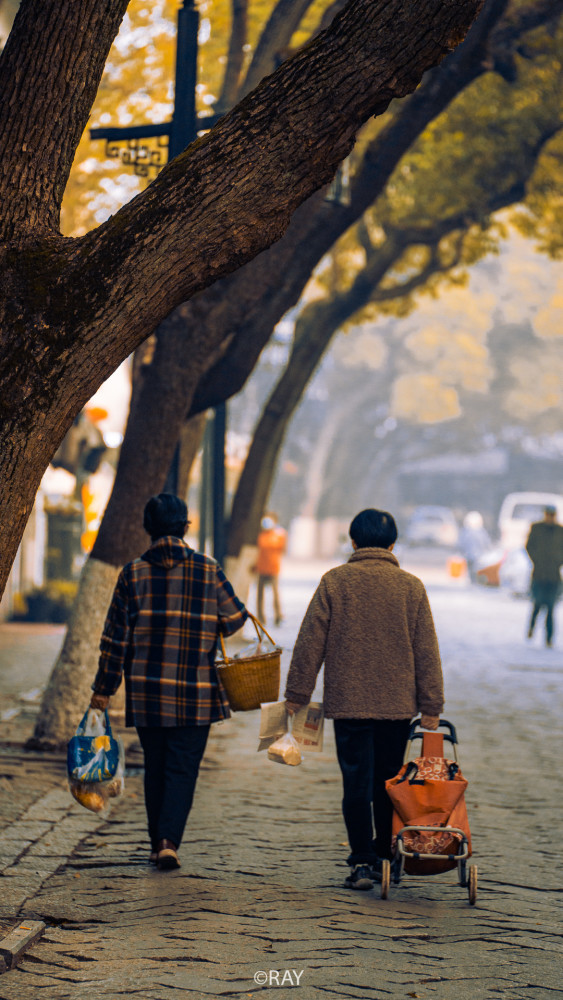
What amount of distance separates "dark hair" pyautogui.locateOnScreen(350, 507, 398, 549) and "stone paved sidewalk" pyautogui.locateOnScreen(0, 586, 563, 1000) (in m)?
1.48

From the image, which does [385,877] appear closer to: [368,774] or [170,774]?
[368,774]

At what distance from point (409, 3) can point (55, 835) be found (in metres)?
4.11

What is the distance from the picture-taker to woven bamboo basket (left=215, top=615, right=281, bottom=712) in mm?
5887

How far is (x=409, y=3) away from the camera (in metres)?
4.82

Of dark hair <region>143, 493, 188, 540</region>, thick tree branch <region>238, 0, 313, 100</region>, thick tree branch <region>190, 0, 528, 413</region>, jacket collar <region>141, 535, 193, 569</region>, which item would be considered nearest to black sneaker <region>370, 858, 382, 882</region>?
jacket collar <region>141, 535, 193, 569</region>

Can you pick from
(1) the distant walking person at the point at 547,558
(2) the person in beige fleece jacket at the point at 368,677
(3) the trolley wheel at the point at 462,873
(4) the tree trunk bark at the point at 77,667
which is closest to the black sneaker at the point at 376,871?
(2) the person in beige fleece jacket at the point at 368,677

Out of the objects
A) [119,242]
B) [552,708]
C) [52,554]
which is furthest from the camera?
[52,554]

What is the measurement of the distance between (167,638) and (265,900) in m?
1.21

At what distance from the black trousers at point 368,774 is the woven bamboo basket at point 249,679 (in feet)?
1.18

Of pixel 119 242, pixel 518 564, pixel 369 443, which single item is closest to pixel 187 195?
pixel 119 242

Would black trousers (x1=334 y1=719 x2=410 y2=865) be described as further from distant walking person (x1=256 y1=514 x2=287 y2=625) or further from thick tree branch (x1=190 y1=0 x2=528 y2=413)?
distant walking person (x1=256 y1=514 x2=287 y2=625)

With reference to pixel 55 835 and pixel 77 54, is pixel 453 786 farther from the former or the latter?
pixel 77 54

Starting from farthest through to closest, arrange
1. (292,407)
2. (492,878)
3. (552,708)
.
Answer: (292,407) → (552,708) → (492,878)

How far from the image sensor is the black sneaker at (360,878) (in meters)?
5.61
